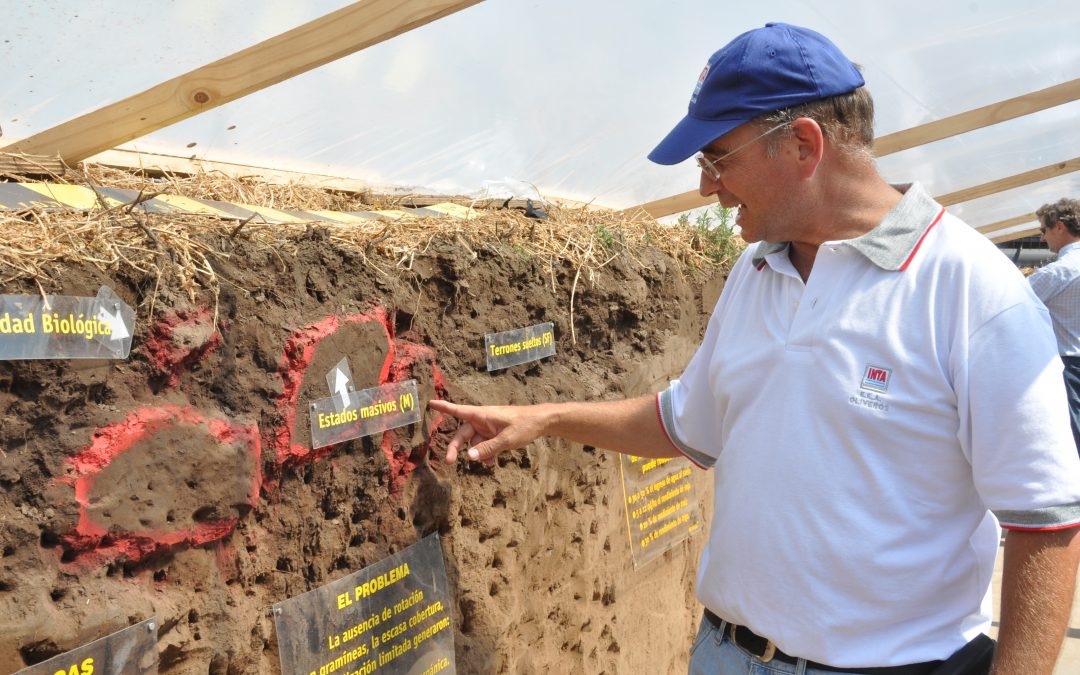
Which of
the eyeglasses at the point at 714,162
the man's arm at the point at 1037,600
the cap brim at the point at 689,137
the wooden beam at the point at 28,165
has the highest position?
the wooden beam at the point at 28,165

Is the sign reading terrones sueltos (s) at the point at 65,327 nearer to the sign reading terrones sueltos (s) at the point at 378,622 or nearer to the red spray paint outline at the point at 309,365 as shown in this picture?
the red spray paint outline at the point at 309,365

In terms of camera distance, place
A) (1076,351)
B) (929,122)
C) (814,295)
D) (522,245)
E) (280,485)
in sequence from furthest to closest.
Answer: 1. (929,122)
2. (1076,351)
3. (522,245)
4. (280,485)
5. (814,295)

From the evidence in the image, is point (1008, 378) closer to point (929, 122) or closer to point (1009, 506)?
point (1009, 506)

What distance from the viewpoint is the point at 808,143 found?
1.99 metres

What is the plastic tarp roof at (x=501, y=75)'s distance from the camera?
2.90m

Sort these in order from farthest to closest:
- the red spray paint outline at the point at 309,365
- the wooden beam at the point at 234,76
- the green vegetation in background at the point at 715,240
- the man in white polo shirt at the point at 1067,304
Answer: the green vegetation in background at the point at 715,240, the man in white polo shirt at the point at 1067,304, the wooden beam at the point at 234,76, the red spray paint outline at the point at 309,365

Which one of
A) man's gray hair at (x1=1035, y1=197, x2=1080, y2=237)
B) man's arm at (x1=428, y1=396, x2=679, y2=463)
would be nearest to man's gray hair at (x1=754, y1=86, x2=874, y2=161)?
man's arm at (x1=428, y1=396, x2=679, y2=463)

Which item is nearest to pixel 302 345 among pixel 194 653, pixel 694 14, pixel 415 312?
pixel 415 312

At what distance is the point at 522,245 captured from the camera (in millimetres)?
3547

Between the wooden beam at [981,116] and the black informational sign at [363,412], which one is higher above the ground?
the wooden beam at [981,116]

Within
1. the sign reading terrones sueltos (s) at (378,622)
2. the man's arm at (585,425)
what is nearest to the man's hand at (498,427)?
the man's arm at (585,425)

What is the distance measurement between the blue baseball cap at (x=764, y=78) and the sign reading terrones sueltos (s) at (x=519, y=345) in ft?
4.51

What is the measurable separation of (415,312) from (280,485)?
0.77 meters

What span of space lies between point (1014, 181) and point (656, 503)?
280 inches
